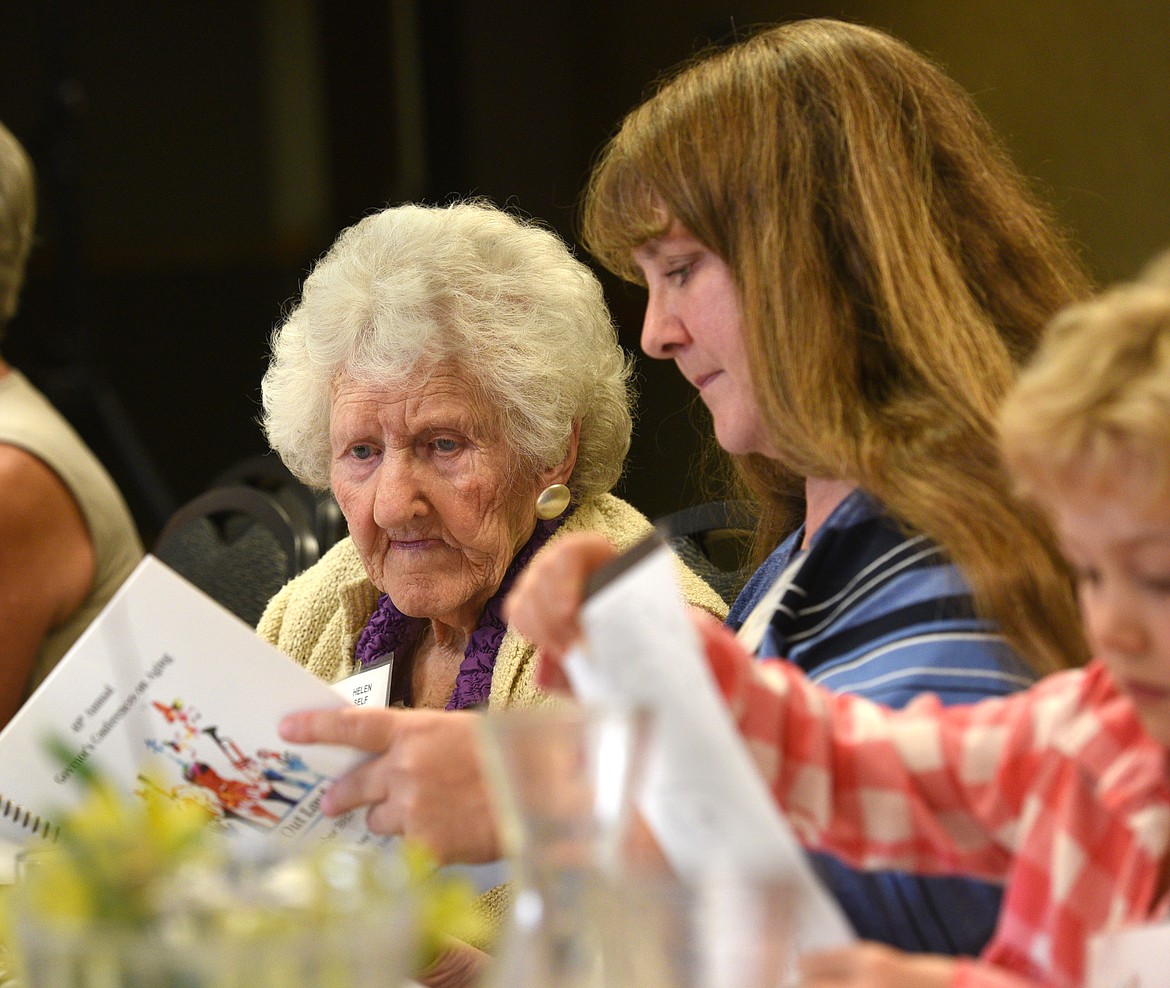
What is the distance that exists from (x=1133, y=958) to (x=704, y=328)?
2.30 feet

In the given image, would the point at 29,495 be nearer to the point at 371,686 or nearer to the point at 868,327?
the point at 371,686

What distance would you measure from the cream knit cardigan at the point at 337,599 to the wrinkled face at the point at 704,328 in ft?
1.33

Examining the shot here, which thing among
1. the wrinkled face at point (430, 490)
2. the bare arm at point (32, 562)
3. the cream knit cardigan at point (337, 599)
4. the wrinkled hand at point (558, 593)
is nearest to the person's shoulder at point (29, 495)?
the bare arm at point (32, 562)

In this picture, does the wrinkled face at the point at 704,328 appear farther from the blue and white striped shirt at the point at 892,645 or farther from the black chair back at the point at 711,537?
the black chair back at the point at 711,537

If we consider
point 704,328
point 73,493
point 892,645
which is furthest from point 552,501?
point 73,493

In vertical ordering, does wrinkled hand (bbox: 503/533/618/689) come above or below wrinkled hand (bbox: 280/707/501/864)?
above

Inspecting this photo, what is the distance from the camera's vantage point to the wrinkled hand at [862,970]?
2.32 ft

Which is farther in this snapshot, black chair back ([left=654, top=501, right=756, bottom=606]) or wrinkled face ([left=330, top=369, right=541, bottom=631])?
black chair back ([left=654, top=501, right=756, bottom=606])

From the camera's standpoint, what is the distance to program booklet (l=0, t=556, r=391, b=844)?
3.53 ft

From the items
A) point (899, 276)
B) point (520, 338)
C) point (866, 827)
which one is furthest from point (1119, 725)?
point (520, 338)

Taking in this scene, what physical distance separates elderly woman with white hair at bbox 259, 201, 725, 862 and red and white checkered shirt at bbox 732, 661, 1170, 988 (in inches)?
28.9

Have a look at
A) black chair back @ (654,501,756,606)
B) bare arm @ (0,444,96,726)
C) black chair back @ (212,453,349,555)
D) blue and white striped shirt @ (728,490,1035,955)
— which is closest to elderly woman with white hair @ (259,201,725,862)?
black chair back @ (654,501,756,606)

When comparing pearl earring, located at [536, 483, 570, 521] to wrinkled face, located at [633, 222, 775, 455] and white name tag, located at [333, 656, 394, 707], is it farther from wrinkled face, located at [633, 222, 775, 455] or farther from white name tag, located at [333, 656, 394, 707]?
wrinkled face, located at [633, 222, 775, 455]

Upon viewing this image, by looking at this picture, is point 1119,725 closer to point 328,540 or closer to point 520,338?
point 520,338
